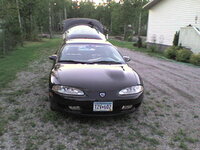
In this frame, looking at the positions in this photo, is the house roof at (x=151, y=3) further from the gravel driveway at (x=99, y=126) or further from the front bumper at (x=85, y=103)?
the front bumper at (x=85, y=103)

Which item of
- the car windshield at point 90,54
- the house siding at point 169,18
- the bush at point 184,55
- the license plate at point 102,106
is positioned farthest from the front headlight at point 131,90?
the house siding at point 169,18

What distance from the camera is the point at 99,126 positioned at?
3172mm

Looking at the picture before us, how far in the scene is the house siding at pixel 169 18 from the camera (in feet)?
40.4

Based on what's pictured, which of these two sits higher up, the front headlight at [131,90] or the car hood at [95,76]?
the car hood at [95,76]

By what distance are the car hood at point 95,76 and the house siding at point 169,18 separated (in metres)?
10.1

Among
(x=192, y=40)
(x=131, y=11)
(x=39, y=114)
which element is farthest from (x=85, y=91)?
(x=131, y=11)

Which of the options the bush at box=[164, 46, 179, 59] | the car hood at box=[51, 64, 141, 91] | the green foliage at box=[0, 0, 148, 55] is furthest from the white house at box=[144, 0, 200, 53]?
the car hood at box=[51, 64, 141, 91]

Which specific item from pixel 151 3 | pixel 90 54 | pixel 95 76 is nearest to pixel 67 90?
pixel 95 76

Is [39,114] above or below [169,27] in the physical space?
below

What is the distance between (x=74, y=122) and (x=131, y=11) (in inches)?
1097

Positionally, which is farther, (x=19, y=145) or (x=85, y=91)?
(x=85, y=91)

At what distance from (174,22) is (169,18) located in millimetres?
735

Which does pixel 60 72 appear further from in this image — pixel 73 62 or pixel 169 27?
pixel 169 27

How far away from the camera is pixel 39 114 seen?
3.49 meters
